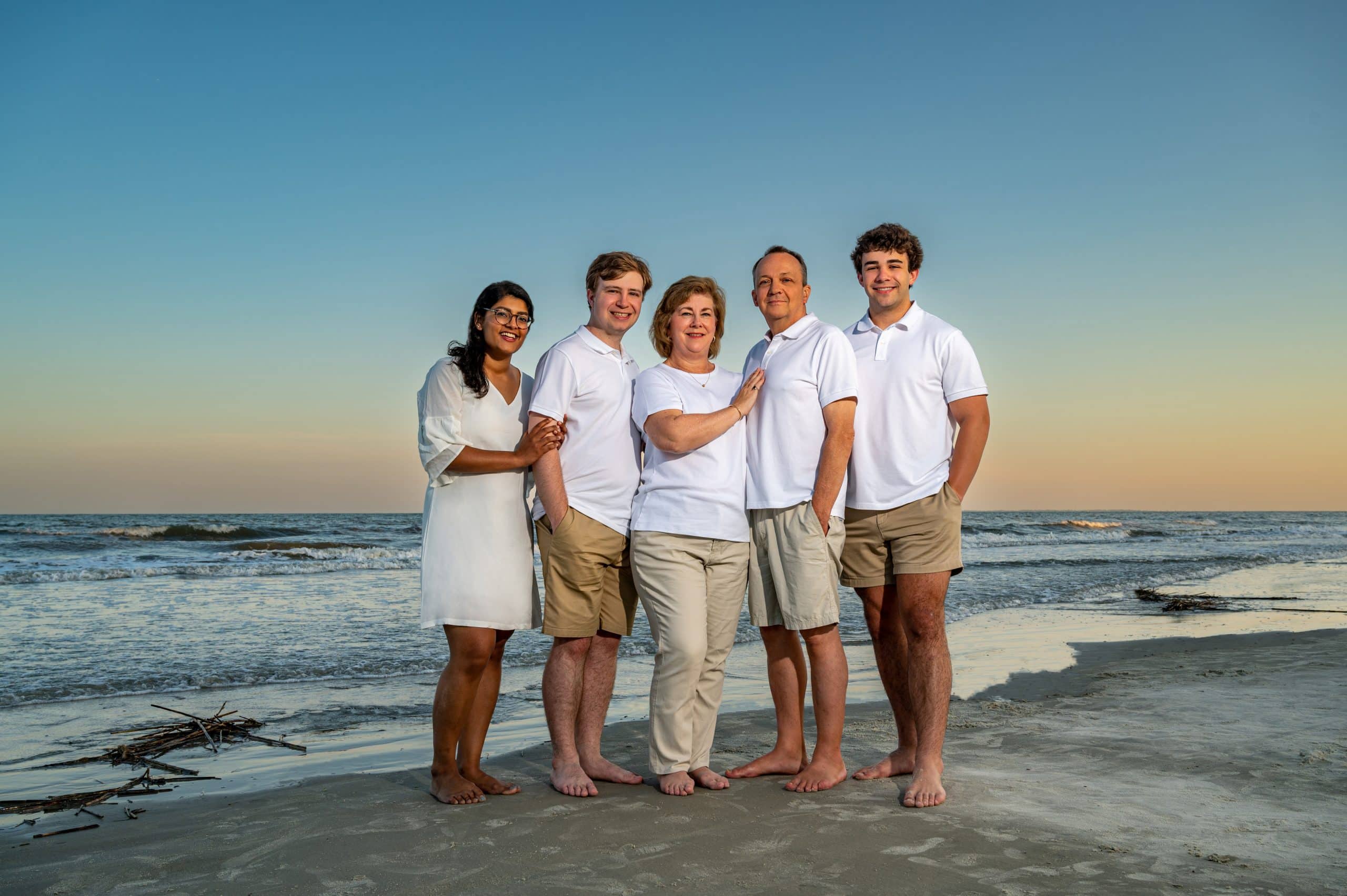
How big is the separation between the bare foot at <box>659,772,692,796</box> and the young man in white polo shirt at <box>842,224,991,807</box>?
78cm

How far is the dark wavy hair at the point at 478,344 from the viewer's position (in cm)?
357

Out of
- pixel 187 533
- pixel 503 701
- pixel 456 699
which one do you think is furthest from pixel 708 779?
pixel 187 533

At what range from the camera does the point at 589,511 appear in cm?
354

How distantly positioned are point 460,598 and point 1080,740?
3.14m

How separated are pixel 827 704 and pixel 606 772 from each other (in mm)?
962

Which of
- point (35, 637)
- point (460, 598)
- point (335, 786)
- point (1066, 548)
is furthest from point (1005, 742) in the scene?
point (1066, 548)

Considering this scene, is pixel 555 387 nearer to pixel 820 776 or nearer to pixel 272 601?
pixel 820 776

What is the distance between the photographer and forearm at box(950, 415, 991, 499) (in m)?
3.60

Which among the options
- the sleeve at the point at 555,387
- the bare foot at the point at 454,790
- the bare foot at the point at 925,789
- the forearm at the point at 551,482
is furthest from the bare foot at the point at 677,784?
the sleeve at the point at 555,387

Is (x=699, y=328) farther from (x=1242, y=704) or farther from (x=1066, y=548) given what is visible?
(x=1066, y=548)

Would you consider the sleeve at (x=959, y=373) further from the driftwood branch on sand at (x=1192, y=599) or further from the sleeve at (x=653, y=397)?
the driftwood branch on sand at (x=1192, y=599)

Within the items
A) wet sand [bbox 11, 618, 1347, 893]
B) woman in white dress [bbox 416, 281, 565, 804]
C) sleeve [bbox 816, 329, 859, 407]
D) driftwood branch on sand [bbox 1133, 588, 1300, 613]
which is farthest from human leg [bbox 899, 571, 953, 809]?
driftwood branch on sand [bbox 1133, 588, 1300, 613]

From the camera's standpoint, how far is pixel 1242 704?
513cm

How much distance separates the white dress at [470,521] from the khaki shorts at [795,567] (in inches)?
36.9
